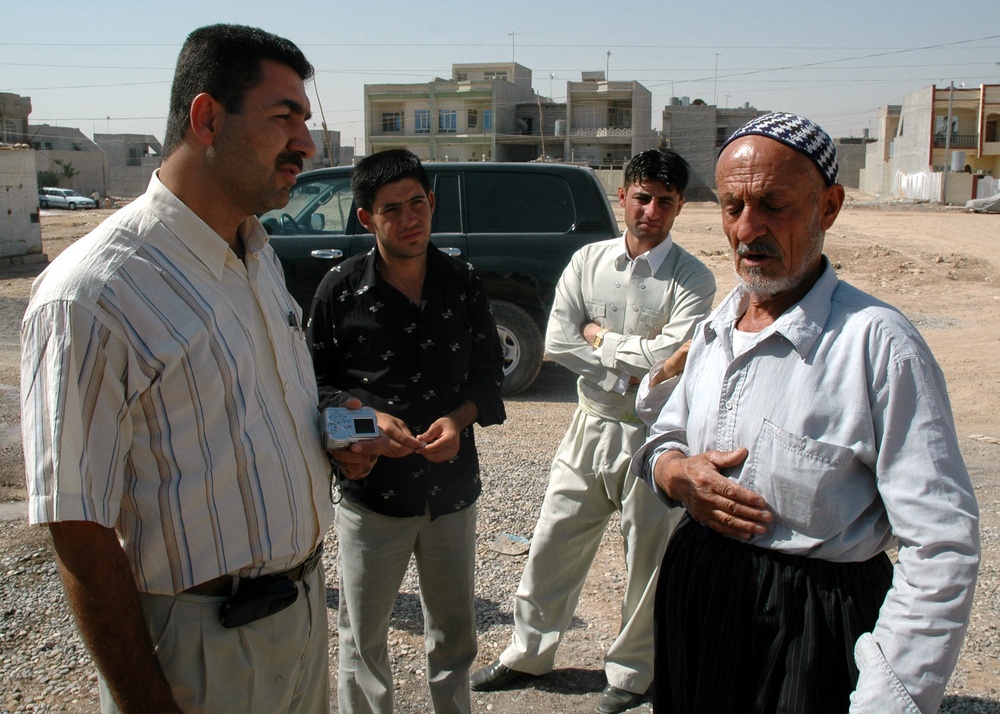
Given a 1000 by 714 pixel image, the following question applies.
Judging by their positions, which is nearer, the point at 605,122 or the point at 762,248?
the point at 762,248

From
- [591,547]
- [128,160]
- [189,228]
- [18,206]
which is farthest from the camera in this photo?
[128,160]

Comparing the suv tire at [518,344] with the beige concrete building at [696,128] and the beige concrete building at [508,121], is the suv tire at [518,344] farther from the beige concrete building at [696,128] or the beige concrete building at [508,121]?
the beige concrete building at [696,128]

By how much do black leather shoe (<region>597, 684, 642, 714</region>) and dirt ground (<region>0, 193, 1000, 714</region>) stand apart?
6 cm

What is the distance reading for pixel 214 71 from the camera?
1876mm

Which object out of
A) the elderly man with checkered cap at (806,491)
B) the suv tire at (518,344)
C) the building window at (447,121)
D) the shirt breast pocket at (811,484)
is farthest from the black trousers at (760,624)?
the building window at (447,121)

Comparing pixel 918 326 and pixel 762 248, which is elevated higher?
pixel 762 248

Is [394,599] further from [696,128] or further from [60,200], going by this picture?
[696,128]

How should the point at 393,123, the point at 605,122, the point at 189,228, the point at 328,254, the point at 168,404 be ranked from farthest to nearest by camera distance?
the point at 605,122
the point at 393,123
the point at 328,254
the point at 189,228
the point at 168,404

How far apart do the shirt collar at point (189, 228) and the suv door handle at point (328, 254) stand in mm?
5855

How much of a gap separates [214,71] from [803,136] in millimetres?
1363

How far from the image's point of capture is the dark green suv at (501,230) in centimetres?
771

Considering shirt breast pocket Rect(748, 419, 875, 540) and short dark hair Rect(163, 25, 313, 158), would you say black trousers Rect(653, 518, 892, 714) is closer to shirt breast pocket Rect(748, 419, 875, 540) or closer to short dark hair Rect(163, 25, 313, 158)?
shirt breast pocket Rect(748, 419, 875, 540)

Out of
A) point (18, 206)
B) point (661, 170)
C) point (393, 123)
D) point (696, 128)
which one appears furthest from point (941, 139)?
point (661, 170)

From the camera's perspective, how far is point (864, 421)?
5.74ft
